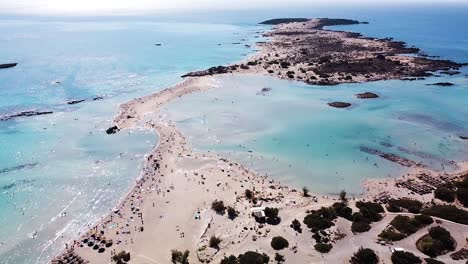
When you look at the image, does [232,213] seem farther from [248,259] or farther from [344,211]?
[344,211]

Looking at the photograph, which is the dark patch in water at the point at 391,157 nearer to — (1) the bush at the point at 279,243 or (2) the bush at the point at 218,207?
(2) the bush at the point at 218,207

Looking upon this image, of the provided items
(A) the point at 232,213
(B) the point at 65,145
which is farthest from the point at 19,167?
(A) the point at 232,213

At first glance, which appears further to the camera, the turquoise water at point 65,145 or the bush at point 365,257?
the turquoise water at point 65,145

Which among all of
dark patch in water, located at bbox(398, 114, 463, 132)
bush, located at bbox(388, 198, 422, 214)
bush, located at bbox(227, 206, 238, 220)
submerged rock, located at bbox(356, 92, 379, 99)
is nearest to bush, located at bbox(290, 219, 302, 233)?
bush, located at bbox(227, 206, 238, 220)

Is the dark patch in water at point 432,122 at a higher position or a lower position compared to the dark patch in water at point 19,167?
higher

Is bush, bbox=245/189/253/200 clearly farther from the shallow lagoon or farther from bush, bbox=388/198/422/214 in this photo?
bush, bbox=388/198/422/214

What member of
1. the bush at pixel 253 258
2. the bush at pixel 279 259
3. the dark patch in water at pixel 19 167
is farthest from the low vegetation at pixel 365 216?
the dark patch in water at pixel 19 167
